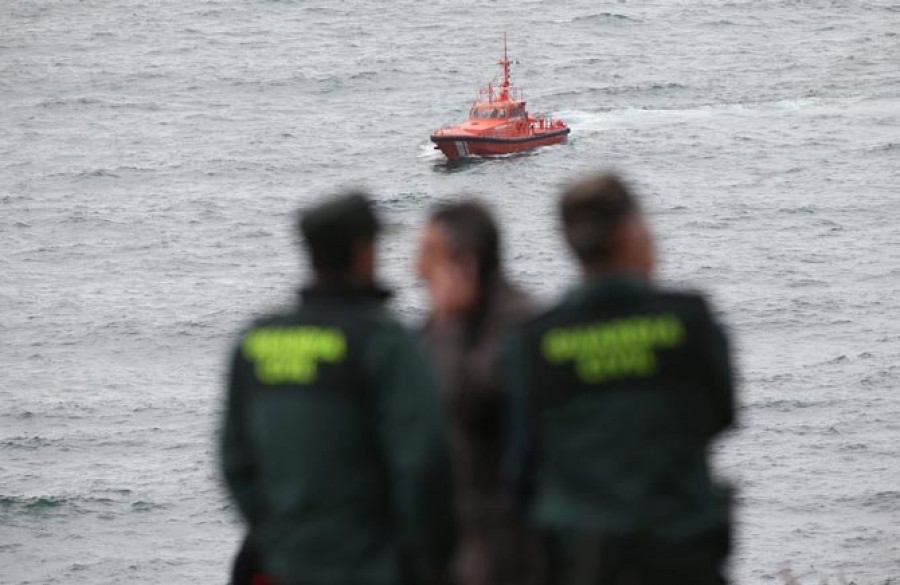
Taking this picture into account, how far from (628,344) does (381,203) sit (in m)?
84.6

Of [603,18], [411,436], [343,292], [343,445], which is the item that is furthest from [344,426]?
[603,18]

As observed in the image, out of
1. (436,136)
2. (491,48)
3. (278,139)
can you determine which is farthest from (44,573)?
Result: (491,48)

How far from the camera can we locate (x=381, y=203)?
9006cm

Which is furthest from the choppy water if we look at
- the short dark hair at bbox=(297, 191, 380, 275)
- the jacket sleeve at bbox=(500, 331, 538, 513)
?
the short dark hair at bbox=(297, 191, 380, 275)

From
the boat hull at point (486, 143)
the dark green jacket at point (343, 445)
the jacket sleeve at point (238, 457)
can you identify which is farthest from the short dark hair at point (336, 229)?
the boat hull at point (486, 143)

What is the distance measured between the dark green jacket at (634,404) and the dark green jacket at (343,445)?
421 millimetres

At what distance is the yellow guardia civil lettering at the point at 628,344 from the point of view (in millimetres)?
5688

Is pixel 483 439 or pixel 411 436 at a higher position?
pixel 411 436

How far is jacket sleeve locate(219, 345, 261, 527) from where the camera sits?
19.6 feet

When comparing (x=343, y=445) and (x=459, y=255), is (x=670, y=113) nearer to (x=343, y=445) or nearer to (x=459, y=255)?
(x=459, y=255)

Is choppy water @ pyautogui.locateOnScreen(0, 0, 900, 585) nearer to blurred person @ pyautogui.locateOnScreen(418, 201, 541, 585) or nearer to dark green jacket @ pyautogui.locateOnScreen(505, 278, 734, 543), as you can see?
blurred person @ pyautogui.locateOnScreen(418, 201, 541, 585)

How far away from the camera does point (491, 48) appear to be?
139 m

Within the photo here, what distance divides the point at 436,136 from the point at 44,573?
1660 inches

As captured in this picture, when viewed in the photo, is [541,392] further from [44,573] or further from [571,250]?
[44,573]
